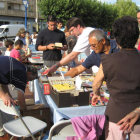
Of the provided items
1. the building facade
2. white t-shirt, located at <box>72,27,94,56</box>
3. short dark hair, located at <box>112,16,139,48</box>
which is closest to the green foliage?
the building facade

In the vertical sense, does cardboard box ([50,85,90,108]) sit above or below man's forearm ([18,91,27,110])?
above

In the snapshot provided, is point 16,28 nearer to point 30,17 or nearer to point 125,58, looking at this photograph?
point 30,17

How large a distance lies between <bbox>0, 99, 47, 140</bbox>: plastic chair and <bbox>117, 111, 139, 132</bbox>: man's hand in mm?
989

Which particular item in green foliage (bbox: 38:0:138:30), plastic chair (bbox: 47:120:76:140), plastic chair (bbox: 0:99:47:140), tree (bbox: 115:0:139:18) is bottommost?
plastic chair (bbox: 0:99:47:140)

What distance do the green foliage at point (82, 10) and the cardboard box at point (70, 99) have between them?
18.9 meters

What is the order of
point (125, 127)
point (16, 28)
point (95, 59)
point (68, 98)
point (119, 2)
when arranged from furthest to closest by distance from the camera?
point (119, 2), point (16, 28), point (95, 59), point (68, 98), point (125, 127)

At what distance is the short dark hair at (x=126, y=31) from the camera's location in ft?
4.12

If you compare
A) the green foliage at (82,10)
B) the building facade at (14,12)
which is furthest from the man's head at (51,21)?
the building facade at (14,12)

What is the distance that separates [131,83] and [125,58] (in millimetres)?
186

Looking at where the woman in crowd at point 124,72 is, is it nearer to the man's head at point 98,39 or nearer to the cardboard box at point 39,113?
the man's head at point 98,39

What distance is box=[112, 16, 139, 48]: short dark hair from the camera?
4.12 feet

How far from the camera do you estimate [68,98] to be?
192 cm

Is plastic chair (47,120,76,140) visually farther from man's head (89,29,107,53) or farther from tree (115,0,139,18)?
tree (115,0,139,18)

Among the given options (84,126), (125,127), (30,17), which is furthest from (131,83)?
(30,17)
